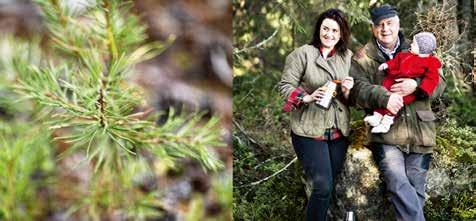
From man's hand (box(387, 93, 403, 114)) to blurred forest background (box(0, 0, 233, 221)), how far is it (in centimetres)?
59

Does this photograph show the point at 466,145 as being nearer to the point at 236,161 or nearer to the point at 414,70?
the point at 414,70

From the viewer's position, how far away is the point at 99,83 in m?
1.42

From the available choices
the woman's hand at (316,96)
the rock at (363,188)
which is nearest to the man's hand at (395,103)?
the woman's hand at (316,96)

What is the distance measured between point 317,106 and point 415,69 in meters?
0.39

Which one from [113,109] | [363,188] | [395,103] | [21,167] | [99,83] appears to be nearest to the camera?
[99,83]

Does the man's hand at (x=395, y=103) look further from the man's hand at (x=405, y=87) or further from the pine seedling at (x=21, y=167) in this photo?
the pine seedling at (x=21, y=167)

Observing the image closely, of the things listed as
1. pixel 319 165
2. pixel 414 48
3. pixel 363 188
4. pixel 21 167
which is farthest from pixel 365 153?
pixel 21 167

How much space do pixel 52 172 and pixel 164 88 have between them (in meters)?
0.47

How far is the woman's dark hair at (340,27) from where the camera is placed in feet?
7.50

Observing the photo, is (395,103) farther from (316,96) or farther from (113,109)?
(113,109)

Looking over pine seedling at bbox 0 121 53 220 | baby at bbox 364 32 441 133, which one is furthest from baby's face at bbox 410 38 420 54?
pine seedling at bbox 0 121 53 220

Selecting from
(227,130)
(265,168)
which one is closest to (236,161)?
(265,168)

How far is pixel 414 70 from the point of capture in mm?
2186

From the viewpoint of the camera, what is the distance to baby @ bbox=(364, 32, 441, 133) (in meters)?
2.18
